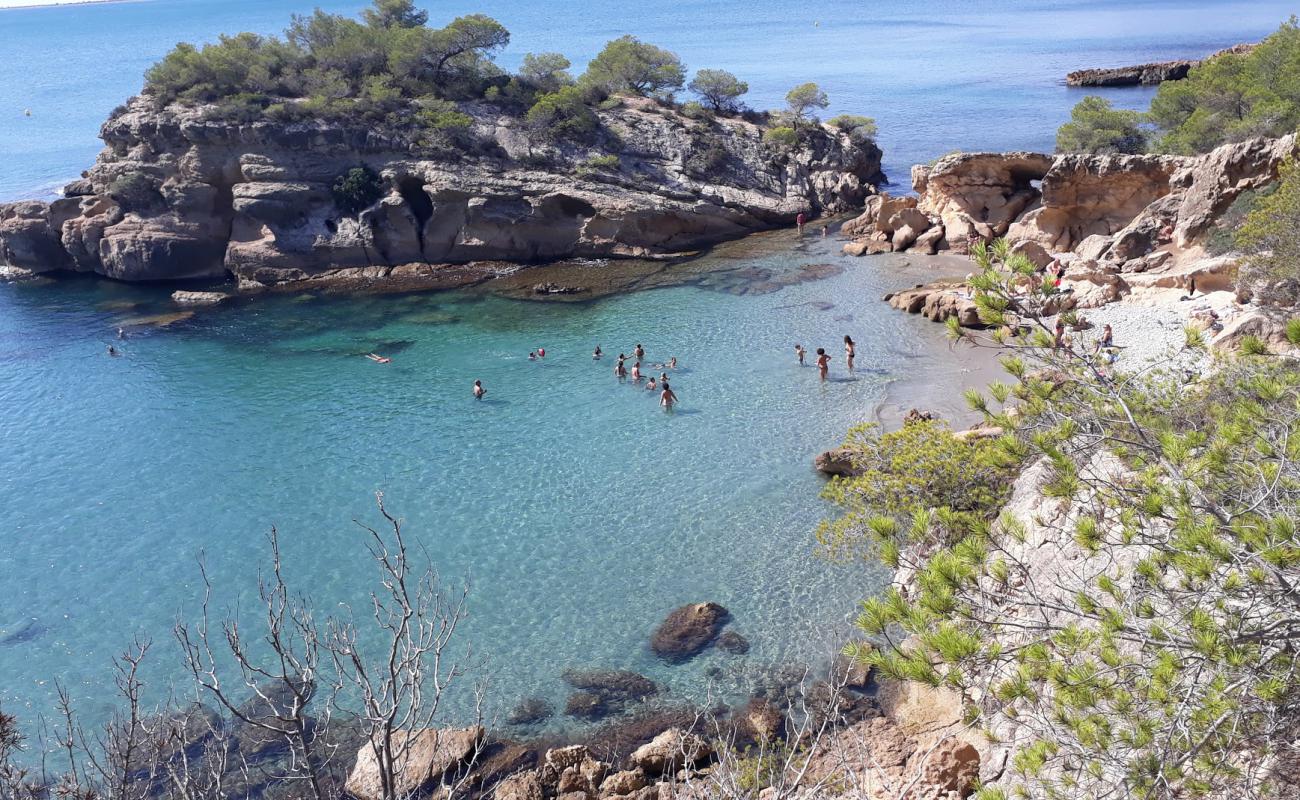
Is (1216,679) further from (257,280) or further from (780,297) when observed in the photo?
(257,280)

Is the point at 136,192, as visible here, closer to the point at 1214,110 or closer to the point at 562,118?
the point at 562,118

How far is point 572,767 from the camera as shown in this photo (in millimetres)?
12250

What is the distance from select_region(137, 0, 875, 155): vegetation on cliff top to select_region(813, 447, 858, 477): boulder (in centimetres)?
2624

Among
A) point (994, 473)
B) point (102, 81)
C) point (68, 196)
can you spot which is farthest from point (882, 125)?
point (102, 81)

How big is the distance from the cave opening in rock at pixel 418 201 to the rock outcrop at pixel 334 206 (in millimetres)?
64

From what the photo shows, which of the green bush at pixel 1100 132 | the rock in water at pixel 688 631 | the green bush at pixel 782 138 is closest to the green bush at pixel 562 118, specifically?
the green bush at pixel 782 138

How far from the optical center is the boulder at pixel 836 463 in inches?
764

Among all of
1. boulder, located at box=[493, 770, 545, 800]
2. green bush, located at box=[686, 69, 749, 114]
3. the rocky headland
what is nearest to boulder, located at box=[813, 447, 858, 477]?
boulder, located at box=[493, 770, 545, 800]

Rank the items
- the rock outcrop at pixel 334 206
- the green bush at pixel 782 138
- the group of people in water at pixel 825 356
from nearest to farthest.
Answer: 1. the group of people in water at pixel 825 356
2. the rock outcrop at pixel 334 206
3. the green bush at pixel 782 138

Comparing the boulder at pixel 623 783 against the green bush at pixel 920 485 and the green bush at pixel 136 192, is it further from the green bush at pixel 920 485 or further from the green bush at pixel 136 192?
the green bush at pixel 136 192

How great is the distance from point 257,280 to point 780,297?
2258cm

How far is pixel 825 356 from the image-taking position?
25.0 m

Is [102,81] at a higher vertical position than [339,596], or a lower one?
higher

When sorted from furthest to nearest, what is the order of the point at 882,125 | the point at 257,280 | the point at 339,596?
the point at 882,125, the point at 257,280, the point at 339,596
